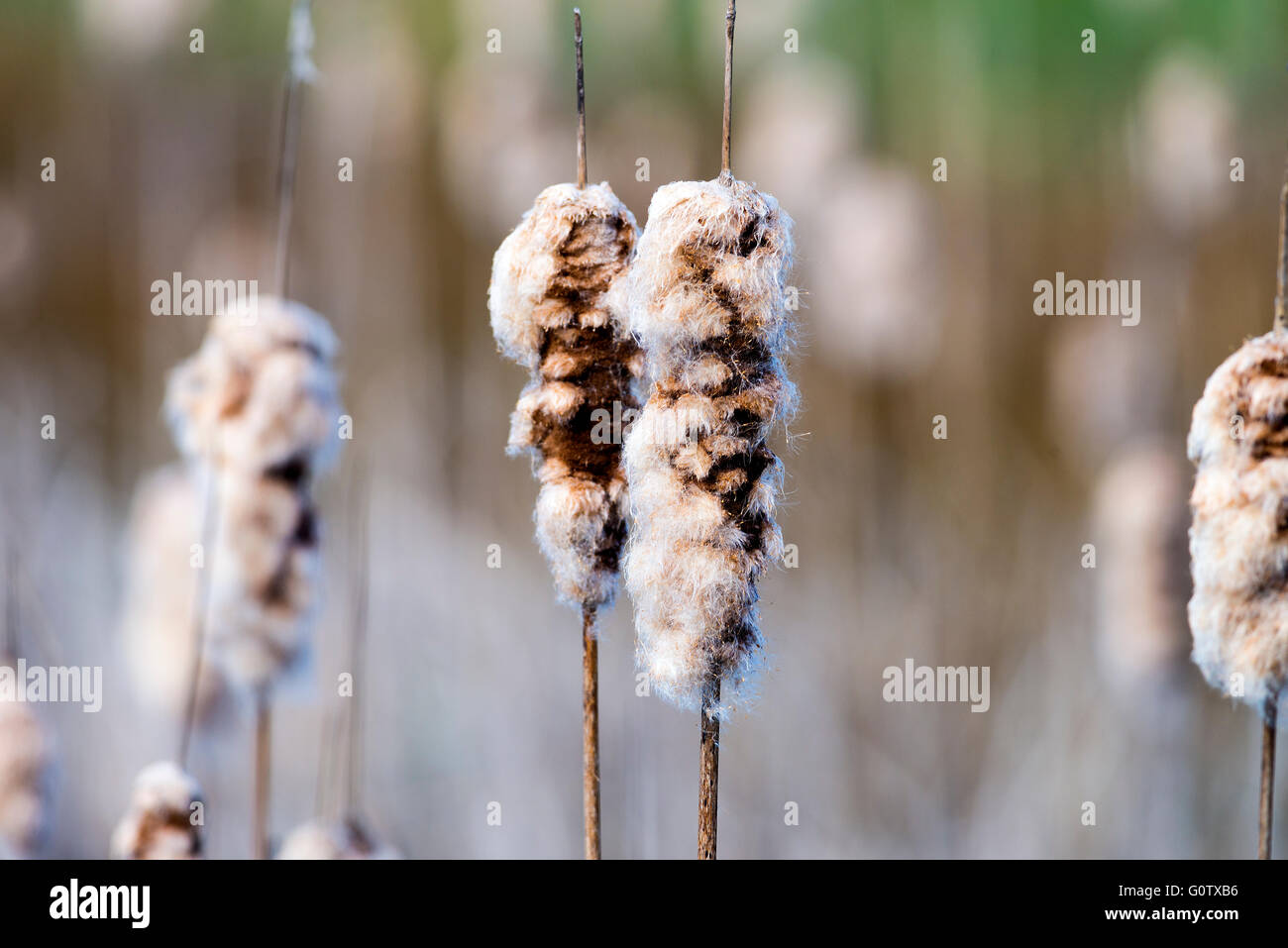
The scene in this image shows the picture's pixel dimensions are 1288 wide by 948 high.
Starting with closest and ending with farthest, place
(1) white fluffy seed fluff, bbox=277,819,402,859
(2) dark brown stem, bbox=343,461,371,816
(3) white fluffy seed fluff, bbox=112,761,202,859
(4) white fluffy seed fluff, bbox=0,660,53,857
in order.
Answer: (3) white fluffy seed fluff, bbox=112,761,202,859
(1) white fluffy seed fluff, bbox=277,819,402,859
(4) white fluffy seed fluff, bbox=0,660,53,857
(2) dark brown stem, bbox=343,461,371,816

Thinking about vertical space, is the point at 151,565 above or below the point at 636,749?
above

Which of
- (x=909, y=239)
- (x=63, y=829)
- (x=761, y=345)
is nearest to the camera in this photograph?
(x=761, y=345)

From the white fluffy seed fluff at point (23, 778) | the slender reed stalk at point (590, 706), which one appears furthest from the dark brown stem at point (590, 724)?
the white fluffy seed fluff at point (23, 778)

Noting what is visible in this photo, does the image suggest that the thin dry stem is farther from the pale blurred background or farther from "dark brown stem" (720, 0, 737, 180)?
"dark brown stem" (720, 0, 737, 180)

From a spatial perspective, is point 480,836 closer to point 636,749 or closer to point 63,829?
point 636,749

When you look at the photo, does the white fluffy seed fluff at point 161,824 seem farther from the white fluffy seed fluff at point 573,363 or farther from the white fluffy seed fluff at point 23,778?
the white fluffy seed fluff at point 573,363

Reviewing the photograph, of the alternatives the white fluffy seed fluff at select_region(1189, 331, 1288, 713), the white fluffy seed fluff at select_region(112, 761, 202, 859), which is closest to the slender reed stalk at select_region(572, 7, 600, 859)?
the white fluffy seed fluff at select_region(112, 761, 202, 859)
